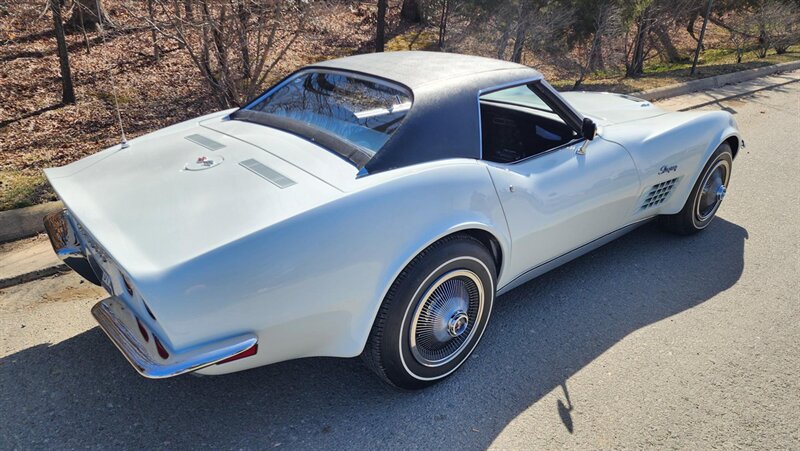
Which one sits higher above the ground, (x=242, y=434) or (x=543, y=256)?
(x=543, y=256)

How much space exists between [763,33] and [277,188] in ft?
44.2

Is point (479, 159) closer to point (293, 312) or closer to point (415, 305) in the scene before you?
point (415, 305)

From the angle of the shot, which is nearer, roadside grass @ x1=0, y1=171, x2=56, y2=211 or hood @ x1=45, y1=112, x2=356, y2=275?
hood @ x1=45, y1=112, x2=356, y2=275

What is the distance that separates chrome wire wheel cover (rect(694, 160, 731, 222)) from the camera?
404 cm

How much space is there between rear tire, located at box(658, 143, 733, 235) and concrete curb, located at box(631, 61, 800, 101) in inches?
174

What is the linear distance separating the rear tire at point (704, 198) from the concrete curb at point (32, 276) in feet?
14.1

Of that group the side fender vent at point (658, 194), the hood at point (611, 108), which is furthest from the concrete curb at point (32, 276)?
the side fender vent at point (658, 194)

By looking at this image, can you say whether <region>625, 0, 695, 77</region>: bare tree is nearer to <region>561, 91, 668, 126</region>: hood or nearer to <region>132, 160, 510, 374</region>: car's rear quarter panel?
<region>561, 91, 668, 126</region>: hood

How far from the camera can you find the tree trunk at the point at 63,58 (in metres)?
5.85

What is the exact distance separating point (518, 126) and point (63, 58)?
538cm

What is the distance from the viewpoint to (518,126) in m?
3.66

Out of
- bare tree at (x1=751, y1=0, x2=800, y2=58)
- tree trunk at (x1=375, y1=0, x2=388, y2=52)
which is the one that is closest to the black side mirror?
tree trunk at (x1=375, y1=0, x2=388, y2=52)

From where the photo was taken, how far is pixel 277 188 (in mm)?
2363

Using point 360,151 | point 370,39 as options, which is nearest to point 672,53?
point 370,39
